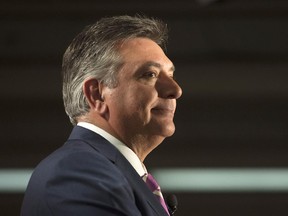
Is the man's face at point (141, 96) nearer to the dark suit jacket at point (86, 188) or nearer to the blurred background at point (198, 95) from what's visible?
the dark suit jacket at point (86, 188)

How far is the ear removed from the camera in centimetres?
117

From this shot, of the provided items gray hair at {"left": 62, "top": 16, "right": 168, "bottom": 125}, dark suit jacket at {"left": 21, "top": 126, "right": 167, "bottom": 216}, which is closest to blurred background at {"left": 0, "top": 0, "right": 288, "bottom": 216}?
gray hair at {"left": 62, "top": 16, "right": 168, "bottom": 125}

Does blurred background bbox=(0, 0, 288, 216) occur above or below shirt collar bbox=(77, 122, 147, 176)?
below

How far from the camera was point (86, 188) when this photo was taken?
928 mm

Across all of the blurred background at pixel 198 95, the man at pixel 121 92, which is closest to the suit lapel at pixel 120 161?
the man at pixel 121 92

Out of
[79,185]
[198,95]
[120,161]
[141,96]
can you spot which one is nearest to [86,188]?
[79,185]

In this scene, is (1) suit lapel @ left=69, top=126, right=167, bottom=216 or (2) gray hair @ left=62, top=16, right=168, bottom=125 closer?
(1) suit lapel @ left=69, top=126, right=167, bottom=216

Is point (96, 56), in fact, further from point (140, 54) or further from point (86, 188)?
point (86, 188)

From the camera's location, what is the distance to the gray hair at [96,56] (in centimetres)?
116

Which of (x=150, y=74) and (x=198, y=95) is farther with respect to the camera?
(x=198, y=95)

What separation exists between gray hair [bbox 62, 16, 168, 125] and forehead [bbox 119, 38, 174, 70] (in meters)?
0.01

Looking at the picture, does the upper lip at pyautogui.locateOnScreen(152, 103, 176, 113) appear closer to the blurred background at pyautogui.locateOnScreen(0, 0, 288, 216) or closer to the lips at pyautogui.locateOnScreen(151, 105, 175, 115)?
the lips at pyautogui.locateOnScreen(151, 105, 175, 115)

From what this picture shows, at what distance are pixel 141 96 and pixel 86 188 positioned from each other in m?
0.27

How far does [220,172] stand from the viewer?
2654 millimetres
